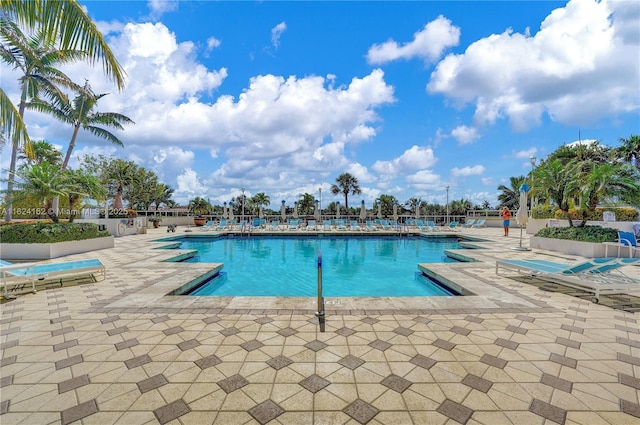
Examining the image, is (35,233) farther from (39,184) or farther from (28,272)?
(28,272)

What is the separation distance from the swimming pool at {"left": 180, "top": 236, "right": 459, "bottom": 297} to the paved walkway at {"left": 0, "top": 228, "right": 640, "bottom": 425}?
1195 mm

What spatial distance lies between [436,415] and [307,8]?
10.8 m

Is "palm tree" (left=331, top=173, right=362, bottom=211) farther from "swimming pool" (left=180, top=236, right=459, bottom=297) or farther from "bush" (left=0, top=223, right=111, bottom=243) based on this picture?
"bush" (left=0, top=223, right=111, bottom=243)

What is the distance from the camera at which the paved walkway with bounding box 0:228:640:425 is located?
6.40 ft

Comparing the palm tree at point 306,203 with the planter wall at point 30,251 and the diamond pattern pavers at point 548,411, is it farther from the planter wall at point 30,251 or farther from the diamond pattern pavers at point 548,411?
the diamond pattern pavers at point 548,411

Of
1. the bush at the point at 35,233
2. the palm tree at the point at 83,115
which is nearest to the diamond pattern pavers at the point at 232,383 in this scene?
the bush at the point at 35,233

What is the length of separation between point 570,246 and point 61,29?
12.3 metres

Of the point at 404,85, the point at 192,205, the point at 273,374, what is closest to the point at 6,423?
the point at 273,374

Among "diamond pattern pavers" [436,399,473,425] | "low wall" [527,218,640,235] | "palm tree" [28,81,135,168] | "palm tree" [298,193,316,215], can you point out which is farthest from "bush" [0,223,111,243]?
"palm tree" [298,193,316,215]

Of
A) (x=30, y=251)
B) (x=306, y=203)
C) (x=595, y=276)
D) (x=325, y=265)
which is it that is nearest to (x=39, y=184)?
(x=30, y=251)

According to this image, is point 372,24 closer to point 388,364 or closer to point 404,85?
point 404,85

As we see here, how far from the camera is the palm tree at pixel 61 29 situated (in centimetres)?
327

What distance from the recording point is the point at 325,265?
9.49m

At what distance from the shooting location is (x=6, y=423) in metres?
1.81
